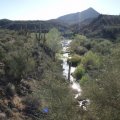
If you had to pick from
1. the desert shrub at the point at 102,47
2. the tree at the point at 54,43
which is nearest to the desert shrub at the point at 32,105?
the desert shrub at the point at 102,47

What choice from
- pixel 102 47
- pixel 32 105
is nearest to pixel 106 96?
pixel 32 105

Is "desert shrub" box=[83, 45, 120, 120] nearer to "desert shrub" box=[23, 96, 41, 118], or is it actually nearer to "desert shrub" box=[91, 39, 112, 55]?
"desert shrub" box=[23, 96, 41, 118]

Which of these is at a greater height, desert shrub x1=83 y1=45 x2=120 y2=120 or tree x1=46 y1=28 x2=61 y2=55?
desert shrub x1=83 y1=45 x2=120 y2=120

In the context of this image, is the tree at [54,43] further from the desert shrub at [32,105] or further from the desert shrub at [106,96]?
the desert shrub at [106,96]

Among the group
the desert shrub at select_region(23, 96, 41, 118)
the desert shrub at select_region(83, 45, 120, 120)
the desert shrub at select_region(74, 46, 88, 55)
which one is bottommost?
the desert shrub at select_region(74, 46, 88, 55)

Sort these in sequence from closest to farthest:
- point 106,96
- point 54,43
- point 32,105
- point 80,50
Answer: point 106,96 < point 32,105 < point 54,43 < point 80,50

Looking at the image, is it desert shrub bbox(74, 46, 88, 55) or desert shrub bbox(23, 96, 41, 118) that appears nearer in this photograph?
desert shrub bbox(23, 96, 41, 118)

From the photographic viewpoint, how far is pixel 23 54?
45250 mm

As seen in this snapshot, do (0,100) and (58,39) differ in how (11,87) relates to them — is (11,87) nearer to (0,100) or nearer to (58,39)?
(0,100)

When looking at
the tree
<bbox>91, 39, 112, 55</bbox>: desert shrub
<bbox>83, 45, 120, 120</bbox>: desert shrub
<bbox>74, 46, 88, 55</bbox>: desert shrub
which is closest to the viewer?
<bbox>83, 45, 120, 120</bbox>: desert shrub

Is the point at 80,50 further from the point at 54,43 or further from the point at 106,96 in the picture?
the point at 106,96

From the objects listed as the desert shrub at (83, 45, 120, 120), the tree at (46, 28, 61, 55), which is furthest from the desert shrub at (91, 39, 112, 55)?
the desert shrub at (83, 45, 120, 120)

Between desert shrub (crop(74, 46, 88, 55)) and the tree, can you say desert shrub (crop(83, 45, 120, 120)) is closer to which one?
the tree

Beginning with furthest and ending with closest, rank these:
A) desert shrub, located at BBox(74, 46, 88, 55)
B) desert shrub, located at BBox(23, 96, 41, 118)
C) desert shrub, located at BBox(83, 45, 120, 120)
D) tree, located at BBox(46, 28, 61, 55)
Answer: desert shrub, located at BBox(74, 46, 88, 55)
tree, located at BBox(46, 28, 61, 55)
desert shrub, located at BBox(23, 96, 41, 118)
desert shrub, located at BBox(83, 45, 120, 120)
